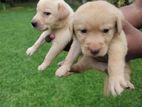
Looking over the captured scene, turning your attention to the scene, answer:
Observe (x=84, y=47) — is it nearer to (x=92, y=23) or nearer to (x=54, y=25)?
(x=92, y=23)

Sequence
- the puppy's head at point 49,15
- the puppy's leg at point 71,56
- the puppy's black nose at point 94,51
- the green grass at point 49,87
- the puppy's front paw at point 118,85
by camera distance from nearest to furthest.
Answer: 1. the puppy's black nose at point 94,51
2. the puppy's front paw at point 118,85
3. the puppy's leg at point 71,56
4. the puppy's head at point 49,15
5. the green grass at point 49,87

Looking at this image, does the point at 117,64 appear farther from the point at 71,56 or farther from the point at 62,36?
the point at 62,36

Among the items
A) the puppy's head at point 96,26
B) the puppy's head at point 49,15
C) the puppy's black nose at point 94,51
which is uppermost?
the puppy's head at point 96,26

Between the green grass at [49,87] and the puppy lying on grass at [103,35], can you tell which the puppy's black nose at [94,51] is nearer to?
the puppy lying on grass at [103,35]

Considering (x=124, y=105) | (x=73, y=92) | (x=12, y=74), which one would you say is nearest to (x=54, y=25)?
(x=124, y=105)

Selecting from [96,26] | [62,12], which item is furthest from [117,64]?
[62,12]

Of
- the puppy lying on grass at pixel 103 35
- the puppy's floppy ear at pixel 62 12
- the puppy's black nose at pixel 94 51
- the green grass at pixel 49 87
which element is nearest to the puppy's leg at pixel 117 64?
the puppy lying on grass at pixel 103 35

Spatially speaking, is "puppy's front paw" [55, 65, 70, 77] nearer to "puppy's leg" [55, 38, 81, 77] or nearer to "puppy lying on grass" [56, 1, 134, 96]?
"puppy's leg" [55, 38, 81, 77]
